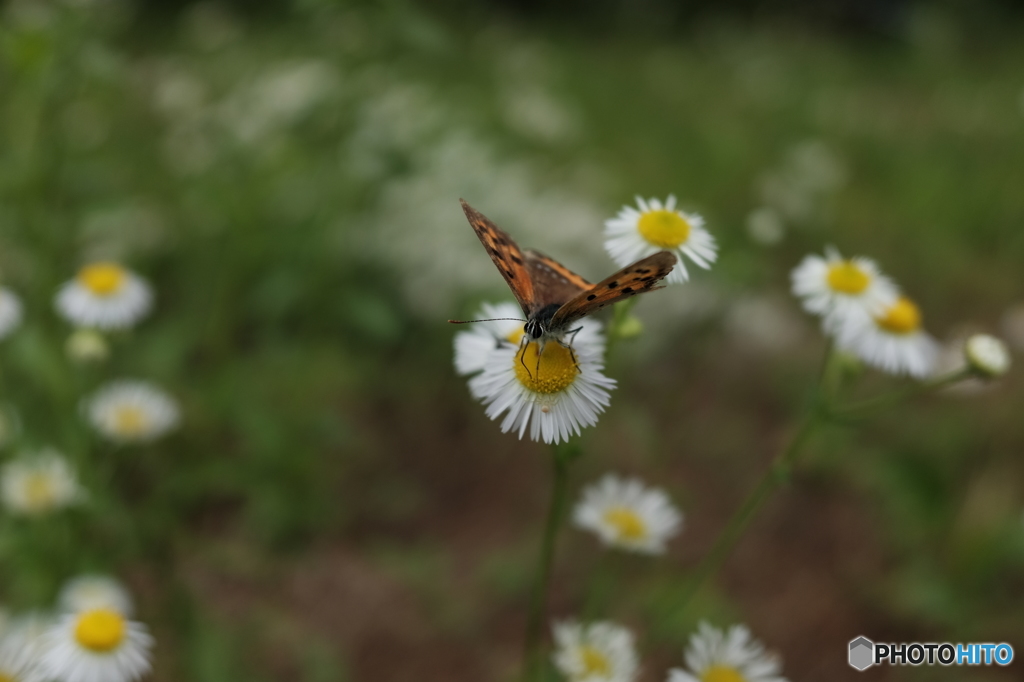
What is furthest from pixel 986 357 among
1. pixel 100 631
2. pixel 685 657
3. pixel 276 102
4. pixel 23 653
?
pixel 276 102

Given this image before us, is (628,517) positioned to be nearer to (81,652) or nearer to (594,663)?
(594,663)

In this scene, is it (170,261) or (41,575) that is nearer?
(41,575)

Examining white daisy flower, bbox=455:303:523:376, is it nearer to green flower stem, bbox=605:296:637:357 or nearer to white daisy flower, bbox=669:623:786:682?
green flower stem, bbox=605:296:637:357

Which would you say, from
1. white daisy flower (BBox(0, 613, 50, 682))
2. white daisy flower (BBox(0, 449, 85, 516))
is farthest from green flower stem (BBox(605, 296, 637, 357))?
white daisy flower (BBox(0, 449, 85, 516))

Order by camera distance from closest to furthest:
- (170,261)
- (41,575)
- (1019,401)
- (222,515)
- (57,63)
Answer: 1. (41,575)
2. (57,63)
3. (222,515)
4. (1019,401)
5. (170,261)

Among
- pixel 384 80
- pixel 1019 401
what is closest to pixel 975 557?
pixel 1019 401

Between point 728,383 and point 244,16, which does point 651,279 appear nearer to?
point 728,383

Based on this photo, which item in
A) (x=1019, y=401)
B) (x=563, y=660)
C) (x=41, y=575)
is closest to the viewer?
(x=563, y=660)

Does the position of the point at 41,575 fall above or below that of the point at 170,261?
below

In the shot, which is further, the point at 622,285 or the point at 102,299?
the point at 102,299
